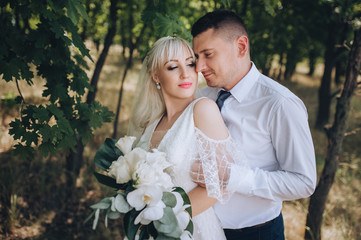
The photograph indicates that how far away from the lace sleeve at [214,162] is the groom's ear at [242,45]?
795mm

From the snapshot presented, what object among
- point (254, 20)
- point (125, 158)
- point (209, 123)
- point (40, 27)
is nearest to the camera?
point (125, 158)

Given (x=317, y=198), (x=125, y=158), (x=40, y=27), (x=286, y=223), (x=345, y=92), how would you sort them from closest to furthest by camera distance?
(x=125, y=158) < (x=40, y=27) < (x=345, y=92) < (x=317, y=198) < (x=286, y=223)

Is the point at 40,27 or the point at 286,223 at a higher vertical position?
the point at 40,27

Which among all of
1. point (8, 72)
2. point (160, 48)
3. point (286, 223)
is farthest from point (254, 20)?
point (8, 72)

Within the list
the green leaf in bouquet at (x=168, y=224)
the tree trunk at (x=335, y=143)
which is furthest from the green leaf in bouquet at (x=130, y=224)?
the tree trunk at (x=335, y=143)

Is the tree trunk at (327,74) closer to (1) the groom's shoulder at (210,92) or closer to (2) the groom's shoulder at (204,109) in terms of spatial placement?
(1) the groom's shoulder at (210,92)

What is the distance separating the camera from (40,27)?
95.9 inches

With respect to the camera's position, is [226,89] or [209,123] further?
[226,89]

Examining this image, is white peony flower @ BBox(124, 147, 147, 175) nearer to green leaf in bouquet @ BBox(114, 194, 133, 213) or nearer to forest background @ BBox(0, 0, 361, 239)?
green leaf in bouquet @ BBox(114, 194, 133, 213)

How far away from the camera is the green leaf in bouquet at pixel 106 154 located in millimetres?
1782

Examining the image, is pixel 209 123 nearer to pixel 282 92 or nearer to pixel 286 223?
pixel 282 92

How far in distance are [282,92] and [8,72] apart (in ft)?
6.88

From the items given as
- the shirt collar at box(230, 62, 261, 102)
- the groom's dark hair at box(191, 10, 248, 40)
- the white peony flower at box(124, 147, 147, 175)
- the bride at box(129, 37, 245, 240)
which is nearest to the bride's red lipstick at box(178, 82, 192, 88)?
the bride at box(129, 37, 245, 240)

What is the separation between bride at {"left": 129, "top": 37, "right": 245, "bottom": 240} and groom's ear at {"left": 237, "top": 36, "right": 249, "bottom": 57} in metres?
0.39
